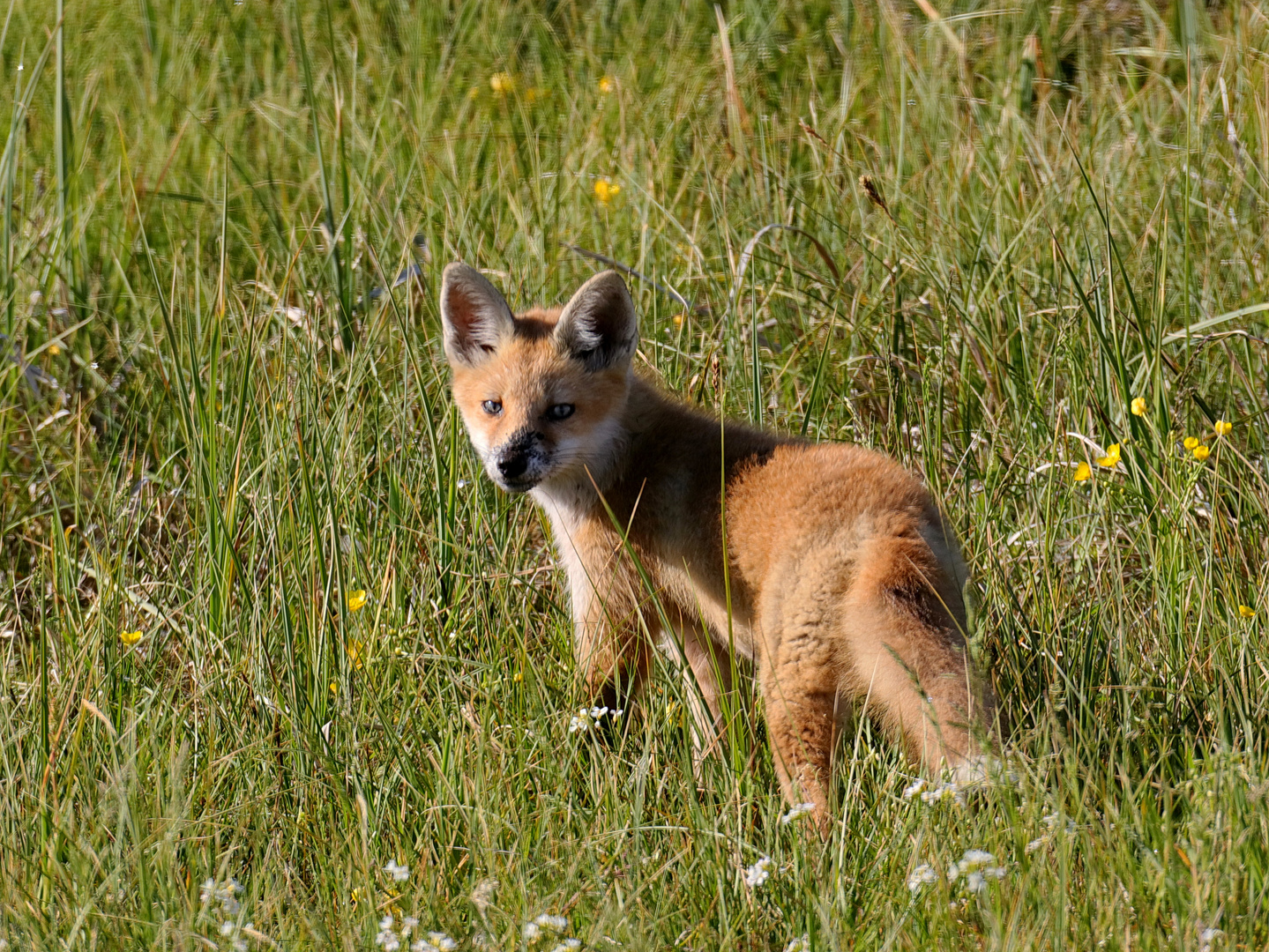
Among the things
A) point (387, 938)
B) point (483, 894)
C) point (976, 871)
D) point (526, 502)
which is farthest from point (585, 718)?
point (526, 502)

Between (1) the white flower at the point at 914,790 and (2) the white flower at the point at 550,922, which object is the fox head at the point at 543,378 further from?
(2) the white flower at the point at 550,922

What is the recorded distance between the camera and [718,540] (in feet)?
12.5

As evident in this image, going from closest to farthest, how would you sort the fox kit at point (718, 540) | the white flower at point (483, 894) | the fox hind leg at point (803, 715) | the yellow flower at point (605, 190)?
the white flower at point (483, 894), the fox kit at point (718, 540), the fox hind leg at point (803, 715), the yellow flower at point (605, 190)

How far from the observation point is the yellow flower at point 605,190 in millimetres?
5922

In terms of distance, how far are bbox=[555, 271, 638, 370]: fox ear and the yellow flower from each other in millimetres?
1820

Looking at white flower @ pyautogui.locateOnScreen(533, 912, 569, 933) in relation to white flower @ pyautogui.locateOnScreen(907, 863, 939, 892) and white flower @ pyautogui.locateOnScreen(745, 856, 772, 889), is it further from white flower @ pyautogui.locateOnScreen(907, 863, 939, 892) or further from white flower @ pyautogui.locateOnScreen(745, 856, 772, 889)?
white flower @ pyautogui.locateOnScreen(907, 863, 939, 892)

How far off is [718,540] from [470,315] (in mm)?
1259

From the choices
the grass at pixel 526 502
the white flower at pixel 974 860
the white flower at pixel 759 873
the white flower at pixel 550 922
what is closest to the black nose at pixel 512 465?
the grass at pixel 526 502

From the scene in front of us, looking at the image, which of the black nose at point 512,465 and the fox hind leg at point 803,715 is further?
the black nose at point 512,465

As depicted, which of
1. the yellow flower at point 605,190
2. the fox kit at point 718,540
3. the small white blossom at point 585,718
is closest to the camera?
the fox kit at point 718,540

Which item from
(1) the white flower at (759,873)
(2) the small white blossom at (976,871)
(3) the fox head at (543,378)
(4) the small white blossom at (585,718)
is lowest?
(4) the small white blossom at (585,718)

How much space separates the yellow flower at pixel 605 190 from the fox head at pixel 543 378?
5.66 ft

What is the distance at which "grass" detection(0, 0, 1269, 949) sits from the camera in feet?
9.21

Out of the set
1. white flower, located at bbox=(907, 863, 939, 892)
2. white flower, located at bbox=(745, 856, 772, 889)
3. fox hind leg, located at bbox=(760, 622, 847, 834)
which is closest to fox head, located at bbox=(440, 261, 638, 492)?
fox hind leg, located at bbox=(760, 622, 847, 834)
